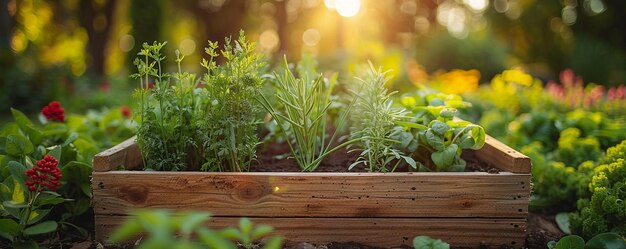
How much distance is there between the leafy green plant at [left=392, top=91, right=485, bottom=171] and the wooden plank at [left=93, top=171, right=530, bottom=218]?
13cm

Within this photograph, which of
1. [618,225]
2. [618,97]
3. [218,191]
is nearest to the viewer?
[218,191]

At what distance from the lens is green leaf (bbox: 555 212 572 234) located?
236cm

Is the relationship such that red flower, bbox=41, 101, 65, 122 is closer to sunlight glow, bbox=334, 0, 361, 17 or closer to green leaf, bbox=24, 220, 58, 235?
green leaf, bbox=24, 220, 58, 235

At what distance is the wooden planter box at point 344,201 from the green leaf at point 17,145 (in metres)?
0.39

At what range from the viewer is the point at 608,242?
5.89 feet

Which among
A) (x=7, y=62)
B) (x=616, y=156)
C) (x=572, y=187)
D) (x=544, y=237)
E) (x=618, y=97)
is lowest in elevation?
(x=544, y=237)

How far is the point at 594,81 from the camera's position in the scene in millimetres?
10320

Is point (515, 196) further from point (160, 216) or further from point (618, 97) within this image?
point (618, 97)

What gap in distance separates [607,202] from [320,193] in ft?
3.59

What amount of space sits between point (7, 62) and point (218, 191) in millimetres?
6546

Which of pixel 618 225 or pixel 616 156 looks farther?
pixel 616 156

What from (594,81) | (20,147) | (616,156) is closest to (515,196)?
(616,156)

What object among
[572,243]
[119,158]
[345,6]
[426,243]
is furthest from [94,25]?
[572,243]

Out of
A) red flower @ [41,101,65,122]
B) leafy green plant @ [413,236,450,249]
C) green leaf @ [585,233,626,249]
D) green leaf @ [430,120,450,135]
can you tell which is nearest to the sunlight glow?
red flower @ [41,101,65,122]
